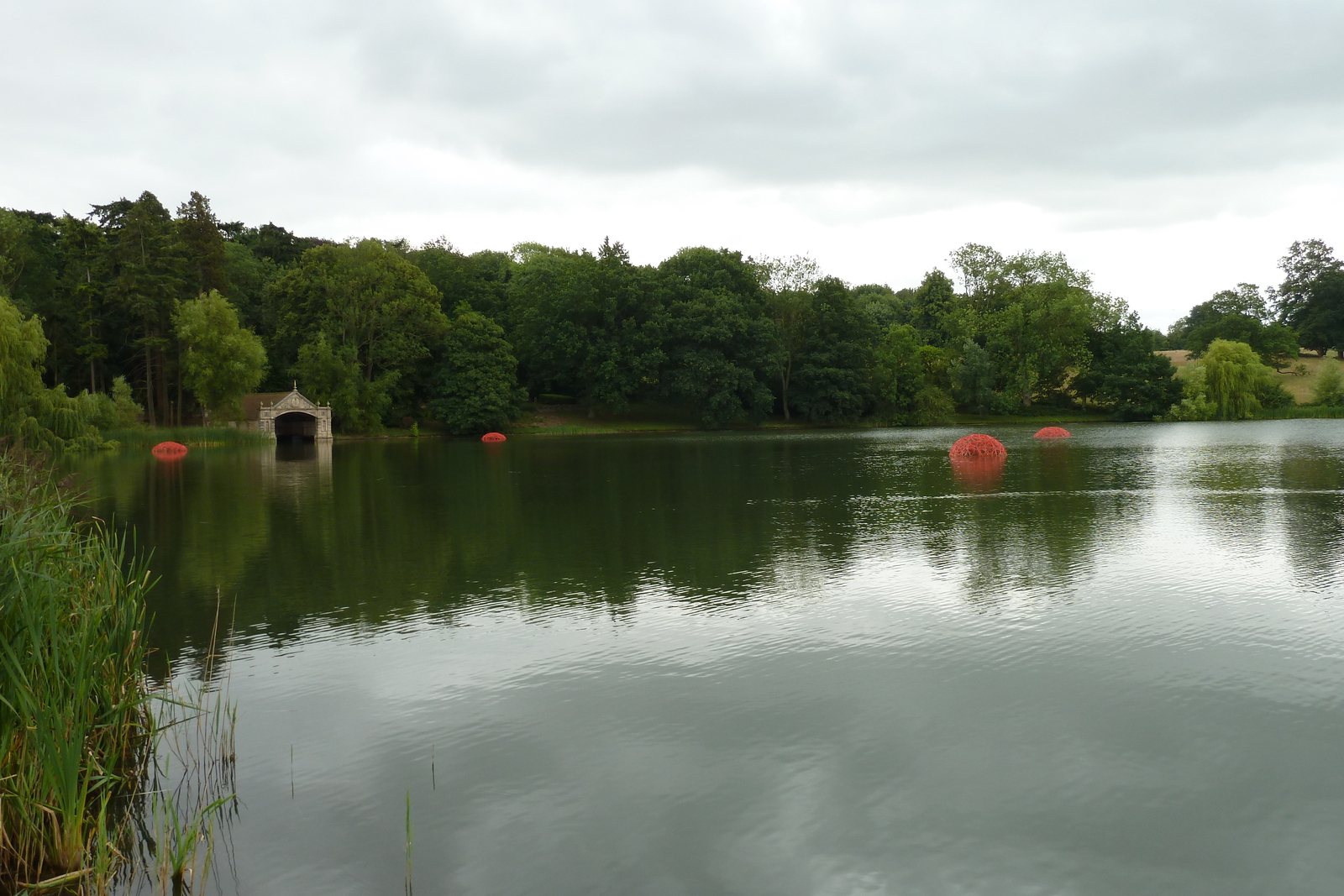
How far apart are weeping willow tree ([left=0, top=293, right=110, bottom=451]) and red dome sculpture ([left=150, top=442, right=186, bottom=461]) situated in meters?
5.22

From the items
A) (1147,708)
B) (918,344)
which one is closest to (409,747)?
(1147,708)

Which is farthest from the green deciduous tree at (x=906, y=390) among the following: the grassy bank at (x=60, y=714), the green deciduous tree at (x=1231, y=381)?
the grassy bank at (x=60, y=714)

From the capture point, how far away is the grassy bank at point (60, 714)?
525 centimetres

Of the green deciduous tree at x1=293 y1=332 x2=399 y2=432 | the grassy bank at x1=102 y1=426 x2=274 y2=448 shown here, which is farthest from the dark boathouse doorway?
the grassy bank at x1=102 y1=426 x2=274 y2=448

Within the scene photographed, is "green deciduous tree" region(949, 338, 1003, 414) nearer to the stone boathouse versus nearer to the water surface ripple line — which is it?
the stone boathouse

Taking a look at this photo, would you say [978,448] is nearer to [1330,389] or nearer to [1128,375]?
[1128,375]

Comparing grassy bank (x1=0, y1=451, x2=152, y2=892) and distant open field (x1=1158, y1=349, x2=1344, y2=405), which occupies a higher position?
distant open field (x1=1158, y1=349, x2=1344, y2=405)

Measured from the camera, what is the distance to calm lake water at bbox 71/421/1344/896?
569cm

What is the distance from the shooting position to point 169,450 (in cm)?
5219

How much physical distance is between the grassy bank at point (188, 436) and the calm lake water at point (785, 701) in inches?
1605

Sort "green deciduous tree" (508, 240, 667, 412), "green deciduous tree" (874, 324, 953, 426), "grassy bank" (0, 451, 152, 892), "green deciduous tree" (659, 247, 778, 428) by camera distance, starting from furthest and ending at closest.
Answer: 1. "green deciduous tree" (874, 324, 953, 426)
2. "green deciduous tree" (508, 240, 667, 412)
3. "green deciduous tree" (659, 247, 778, 428)
4. "grassy bank" (0, 451, 152, 892)

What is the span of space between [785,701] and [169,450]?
2081 inches

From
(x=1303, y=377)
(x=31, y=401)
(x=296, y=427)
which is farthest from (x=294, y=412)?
(x=1303, y=377)

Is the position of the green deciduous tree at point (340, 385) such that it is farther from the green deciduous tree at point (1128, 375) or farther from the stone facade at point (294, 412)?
the green deciduous tree at point (1128, 375)
